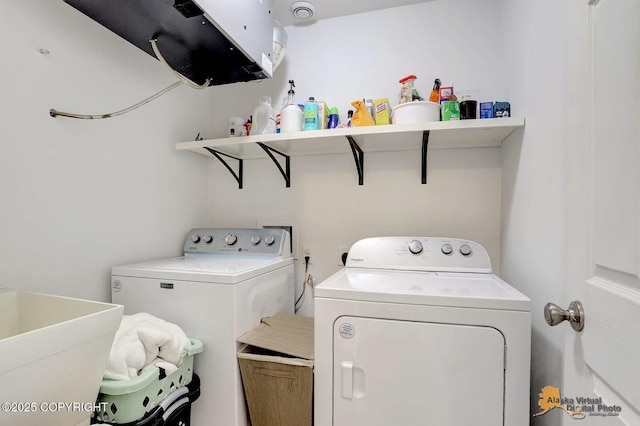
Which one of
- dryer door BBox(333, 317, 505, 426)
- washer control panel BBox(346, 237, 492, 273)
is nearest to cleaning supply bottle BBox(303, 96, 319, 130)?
washer control panel BBox(346, 237, 492, 273)

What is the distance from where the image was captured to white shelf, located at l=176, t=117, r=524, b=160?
1394mm

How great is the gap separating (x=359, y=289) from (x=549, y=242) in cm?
65

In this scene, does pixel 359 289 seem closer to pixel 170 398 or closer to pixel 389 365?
pixel 389 365

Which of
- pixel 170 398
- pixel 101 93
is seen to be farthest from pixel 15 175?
pixel 170 398

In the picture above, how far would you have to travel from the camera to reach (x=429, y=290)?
3.57 feet

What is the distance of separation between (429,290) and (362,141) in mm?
909

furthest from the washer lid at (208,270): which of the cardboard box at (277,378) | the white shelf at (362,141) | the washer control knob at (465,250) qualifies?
the washer control knob at (465,250)

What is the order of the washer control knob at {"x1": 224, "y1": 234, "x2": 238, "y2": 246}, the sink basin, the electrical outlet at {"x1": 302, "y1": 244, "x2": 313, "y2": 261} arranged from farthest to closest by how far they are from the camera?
the electrical outlet at {"x1": 302, "y1": 244, "x2": 313, "y2": 261}, the washer control knob at {"x1": 224, "y1": 234, "x2": 238, "y2": 246}, the sink basin

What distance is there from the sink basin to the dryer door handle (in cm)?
72

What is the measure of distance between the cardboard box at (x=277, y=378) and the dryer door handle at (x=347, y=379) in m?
0.15

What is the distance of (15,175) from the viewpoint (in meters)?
1.11

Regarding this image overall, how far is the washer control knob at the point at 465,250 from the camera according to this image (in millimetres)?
1447

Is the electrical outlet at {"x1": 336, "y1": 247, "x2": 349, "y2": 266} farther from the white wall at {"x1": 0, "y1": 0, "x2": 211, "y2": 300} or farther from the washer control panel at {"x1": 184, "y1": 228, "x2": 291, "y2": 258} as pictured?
the white wall at {"x1": 0, "y1": 0, "x2": 211, "y2": 300}

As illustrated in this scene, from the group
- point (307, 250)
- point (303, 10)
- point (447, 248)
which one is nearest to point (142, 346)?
point (307, 250)
